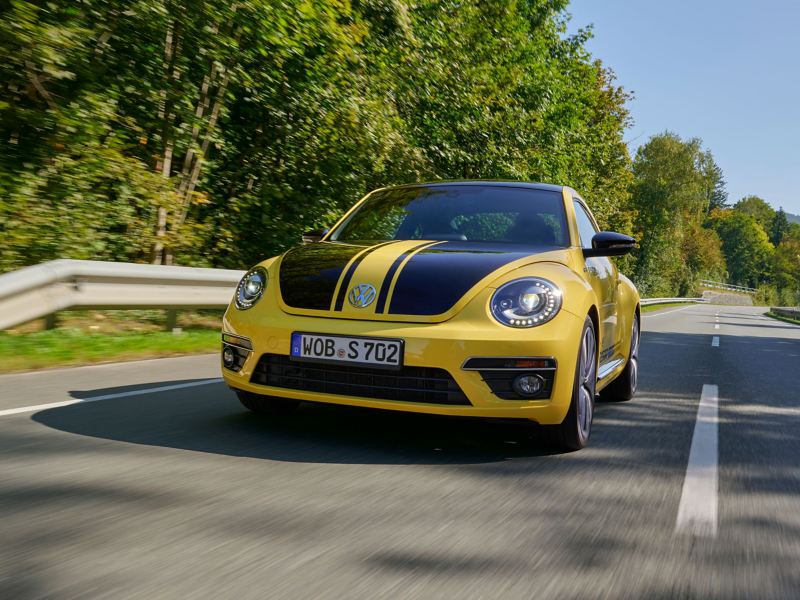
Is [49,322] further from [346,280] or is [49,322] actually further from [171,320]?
[346,280]

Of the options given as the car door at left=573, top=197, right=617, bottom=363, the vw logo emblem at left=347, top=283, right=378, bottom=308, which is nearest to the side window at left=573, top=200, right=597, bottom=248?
the car door at left=573, top=197, right=617, bottom=363

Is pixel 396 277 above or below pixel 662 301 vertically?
above

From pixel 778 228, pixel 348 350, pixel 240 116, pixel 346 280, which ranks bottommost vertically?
pixel 348 350

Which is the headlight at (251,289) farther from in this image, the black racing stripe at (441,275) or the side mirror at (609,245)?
the side mirror at (609,245)

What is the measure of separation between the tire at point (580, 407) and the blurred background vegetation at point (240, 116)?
20.8 ft

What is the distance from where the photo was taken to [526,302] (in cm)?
404

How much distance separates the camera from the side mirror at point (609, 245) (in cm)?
500

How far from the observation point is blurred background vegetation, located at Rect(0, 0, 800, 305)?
30.3 feet

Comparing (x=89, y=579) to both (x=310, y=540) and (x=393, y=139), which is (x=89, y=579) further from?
(x=393, y=139)

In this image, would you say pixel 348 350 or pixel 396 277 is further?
pixel 396 277

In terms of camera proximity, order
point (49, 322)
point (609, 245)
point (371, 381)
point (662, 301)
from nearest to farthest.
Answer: point (371, 381) < point (609, 245) < point (49, 322) < point (662, 301)

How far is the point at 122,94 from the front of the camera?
10852mm

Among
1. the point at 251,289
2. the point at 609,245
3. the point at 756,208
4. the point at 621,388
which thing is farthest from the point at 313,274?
the point at 756,208

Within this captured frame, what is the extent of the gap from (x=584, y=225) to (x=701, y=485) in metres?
2.36
